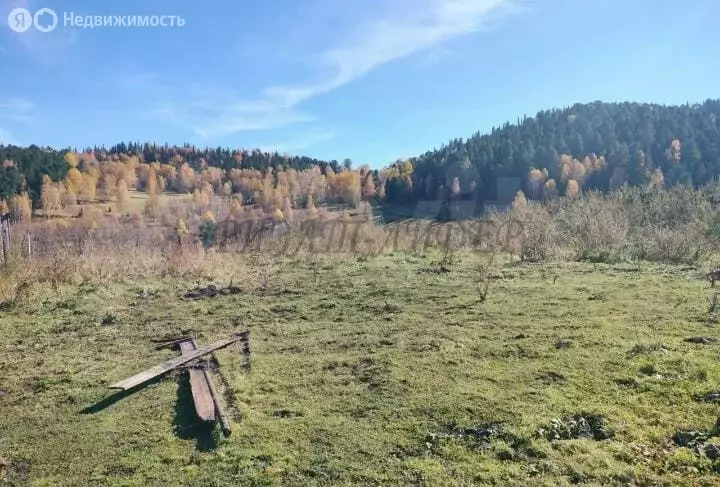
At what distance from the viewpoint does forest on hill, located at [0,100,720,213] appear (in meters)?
52.5

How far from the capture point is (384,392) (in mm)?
4285

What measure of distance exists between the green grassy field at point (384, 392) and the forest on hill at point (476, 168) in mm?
44463

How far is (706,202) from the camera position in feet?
53.1

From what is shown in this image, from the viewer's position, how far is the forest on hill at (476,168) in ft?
172

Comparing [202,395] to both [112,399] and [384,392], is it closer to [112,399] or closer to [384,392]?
[112,399]

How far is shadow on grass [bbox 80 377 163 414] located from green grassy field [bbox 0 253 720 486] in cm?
2

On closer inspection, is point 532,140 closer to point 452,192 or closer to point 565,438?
point 452,192

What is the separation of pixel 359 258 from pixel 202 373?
29.2 feet

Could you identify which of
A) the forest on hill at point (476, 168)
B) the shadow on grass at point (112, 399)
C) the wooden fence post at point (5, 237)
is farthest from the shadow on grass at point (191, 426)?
the forest on hill at point (476, 168)

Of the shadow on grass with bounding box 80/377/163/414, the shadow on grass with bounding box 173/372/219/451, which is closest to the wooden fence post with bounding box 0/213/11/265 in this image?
the shadow on grass with bounding box 80/377/163/414

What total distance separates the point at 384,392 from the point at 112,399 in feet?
8.49

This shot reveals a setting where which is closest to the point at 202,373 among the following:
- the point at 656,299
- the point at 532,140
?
the point at 656,299

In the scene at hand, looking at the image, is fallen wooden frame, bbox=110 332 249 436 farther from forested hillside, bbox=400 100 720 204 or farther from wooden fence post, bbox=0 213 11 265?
forested hillside, bbox=400 100 720 204

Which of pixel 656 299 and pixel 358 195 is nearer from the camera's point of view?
pixel 656 299
